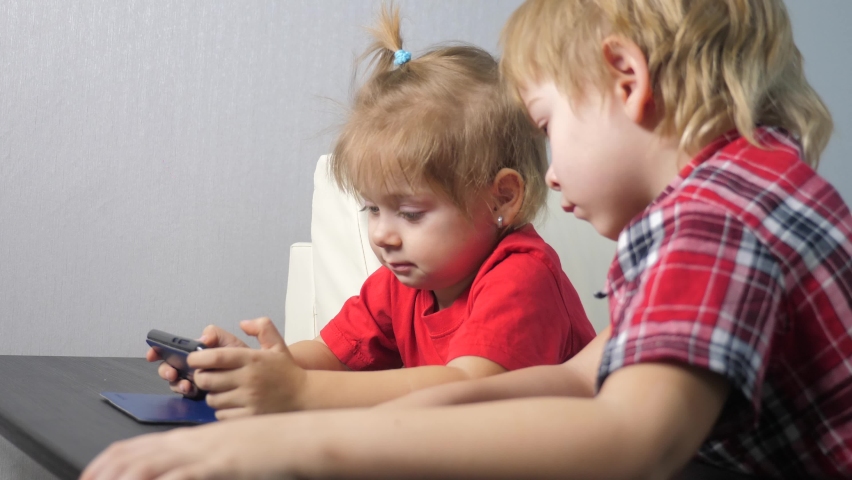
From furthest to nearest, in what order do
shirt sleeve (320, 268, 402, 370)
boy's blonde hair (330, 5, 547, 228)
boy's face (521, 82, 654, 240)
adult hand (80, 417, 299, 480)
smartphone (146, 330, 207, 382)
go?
shirt sleeve (320, 268, 402, 370) → boy's blonde hair (330, 5, 547, 228) → smartphone (146, 330, 207, 382) → boy's face (521, 82, 654, 240) → adult hand (80, 417, 299, 480)

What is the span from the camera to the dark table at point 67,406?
1.70ft

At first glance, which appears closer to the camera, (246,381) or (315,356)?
(246,381)

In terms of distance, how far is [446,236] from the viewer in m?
0.98

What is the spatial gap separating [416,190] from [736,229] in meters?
0.53

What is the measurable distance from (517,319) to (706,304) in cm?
43

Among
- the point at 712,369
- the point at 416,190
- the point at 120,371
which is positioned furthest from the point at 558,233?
the point at 712,369

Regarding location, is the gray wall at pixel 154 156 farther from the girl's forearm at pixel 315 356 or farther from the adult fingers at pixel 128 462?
the adult fingers at pixel 128 462

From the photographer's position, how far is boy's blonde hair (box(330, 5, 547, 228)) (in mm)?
978

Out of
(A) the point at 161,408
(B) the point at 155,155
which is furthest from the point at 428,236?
(B) the point at 155,155

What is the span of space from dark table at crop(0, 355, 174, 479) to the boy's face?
0.37 m

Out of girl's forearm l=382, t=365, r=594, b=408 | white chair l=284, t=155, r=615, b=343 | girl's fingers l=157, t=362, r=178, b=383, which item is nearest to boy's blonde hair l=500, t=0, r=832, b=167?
girl's forearm l=382, t=365, r=594, b=408

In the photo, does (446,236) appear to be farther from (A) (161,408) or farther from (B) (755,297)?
(B) (755,297)

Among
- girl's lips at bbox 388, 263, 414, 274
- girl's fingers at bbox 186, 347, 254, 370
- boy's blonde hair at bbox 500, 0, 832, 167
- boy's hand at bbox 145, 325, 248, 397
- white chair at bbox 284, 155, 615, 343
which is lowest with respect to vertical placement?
white chair at bbox 284, 155, 615, 343

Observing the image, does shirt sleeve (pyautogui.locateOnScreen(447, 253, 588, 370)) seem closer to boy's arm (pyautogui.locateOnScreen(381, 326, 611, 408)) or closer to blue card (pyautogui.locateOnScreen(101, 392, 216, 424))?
boy's arm (pyautogui.locateOnScreen(381, 326, 611, 408))
